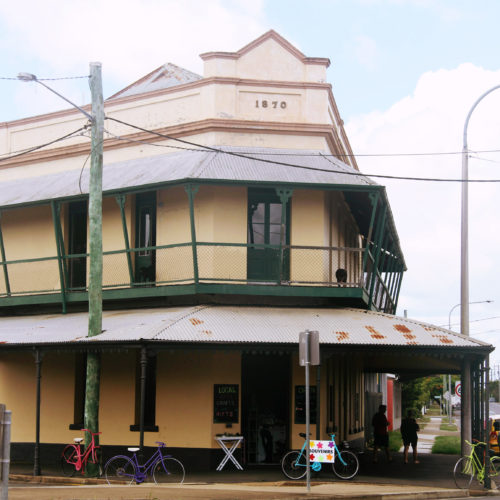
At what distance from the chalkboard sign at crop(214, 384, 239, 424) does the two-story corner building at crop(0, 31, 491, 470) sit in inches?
1.3

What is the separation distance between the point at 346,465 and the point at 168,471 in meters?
3.65

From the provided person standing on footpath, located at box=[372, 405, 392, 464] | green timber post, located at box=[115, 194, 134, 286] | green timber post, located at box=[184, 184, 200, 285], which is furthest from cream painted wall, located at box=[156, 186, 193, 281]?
person standing on footpath, located at box=[372, 405, 392, 464]

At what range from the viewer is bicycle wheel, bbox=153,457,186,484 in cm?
1664

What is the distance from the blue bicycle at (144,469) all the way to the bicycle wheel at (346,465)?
3.10 meters

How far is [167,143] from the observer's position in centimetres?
2181

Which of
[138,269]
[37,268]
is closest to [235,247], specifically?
[138,269]

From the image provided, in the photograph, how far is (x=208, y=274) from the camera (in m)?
19.6

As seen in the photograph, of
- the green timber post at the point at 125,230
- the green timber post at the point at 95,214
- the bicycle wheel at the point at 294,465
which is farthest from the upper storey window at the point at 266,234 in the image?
the bicycle wheel at the point at 294,465

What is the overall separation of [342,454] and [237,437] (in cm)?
235

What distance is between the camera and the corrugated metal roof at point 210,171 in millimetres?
19484

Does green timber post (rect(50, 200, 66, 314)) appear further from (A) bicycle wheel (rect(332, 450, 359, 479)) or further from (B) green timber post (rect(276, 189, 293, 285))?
(A) bicycle wheel (rect(332, 450, 359, 479))

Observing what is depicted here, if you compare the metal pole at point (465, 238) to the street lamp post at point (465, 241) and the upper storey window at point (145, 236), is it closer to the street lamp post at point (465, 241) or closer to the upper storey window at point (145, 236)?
the street lamp post at point (465, 241)

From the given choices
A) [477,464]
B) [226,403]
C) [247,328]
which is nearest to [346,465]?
[477,464]

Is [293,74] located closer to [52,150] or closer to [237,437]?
[52,150]
